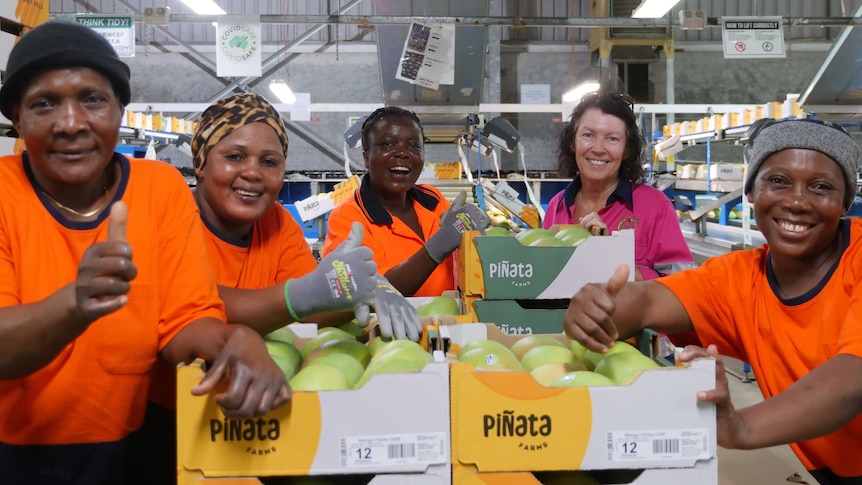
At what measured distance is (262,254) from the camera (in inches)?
80.0

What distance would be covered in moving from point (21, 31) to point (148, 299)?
5.97ft

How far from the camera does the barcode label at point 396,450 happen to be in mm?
1215

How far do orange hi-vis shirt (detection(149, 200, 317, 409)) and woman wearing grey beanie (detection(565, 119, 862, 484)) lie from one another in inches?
34.2

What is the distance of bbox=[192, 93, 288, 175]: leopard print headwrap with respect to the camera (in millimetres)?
1903

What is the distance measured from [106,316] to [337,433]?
576 millimetres

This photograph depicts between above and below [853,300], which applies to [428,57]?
above

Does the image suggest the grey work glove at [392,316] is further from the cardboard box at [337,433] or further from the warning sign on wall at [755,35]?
the warning sign on wall at [755,35]

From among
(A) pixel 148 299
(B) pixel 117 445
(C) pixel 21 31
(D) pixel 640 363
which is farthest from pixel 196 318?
(C) pixel 21 31

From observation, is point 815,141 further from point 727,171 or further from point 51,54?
point 727,171

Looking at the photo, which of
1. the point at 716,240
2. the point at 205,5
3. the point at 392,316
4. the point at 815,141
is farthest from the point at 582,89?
the point at 392,316

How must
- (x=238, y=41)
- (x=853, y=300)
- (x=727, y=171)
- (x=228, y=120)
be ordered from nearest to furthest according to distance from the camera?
(x=853, y=300) → (x=228, y=120) → (x=238, y=41) → (x=727, y=171)

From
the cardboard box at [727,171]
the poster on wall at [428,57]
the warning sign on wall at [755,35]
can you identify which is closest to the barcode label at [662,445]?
the poster on wall at [428,57]

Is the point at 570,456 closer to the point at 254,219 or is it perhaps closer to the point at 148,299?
the point at 148,299

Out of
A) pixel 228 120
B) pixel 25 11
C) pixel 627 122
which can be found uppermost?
pixel 25 11
